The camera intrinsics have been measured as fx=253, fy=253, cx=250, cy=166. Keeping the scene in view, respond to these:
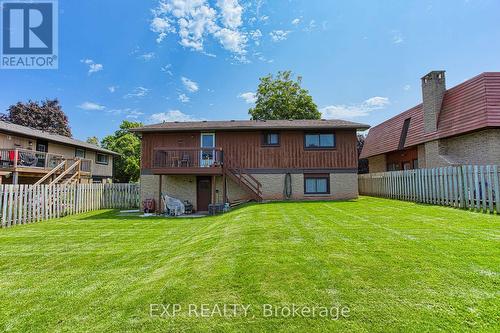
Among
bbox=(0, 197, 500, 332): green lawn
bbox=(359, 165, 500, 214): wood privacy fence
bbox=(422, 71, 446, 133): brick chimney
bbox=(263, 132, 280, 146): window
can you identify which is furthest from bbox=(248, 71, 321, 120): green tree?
bbox=(0, 197, 500, 332): green lawn

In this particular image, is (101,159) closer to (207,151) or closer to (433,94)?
(207,151)

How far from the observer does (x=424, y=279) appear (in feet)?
11.8

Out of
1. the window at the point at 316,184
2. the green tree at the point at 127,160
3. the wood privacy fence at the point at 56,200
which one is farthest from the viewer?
the green tree at the point at 127,160

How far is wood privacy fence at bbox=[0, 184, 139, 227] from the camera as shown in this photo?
10547mm

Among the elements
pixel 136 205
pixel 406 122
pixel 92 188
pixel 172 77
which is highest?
pixel 172 77

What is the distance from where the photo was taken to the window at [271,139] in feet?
54.8

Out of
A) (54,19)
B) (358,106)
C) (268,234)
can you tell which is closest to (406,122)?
(358,106)

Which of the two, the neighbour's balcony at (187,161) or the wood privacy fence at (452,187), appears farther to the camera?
the neighbour's balcony at (187,161)

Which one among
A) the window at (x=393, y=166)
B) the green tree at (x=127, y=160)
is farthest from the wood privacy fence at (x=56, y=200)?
the window at (x=393, y=166)

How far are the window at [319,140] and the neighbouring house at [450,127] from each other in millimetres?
6612

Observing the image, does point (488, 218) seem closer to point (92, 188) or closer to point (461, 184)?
point (461, 184)

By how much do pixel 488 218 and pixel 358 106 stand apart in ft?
80.6

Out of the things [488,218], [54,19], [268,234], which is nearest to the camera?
[268,234]

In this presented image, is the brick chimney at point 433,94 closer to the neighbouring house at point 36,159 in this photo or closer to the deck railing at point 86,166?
the neighbouring house at point 36,159
